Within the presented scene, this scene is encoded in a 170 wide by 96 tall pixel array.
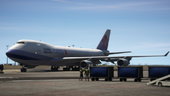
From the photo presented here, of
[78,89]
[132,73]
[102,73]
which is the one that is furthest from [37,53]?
[78,89]

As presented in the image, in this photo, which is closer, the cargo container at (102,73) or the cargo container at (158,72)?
the cargo container at (158,72)

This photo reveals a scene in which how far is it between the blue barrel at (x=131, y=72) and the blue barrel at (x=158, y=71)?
1.17 m

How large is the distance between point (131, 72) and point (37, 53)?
30087 millimetres

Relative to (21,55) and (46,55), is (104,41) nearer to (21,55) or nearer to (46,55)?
(46,55)

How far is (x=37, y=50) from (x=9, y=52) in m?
5.87

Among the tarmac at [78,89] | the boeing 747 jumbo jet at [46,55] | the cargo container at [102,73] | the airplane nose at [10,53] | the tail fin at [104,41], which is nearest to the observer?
the tarmac at [78,89]

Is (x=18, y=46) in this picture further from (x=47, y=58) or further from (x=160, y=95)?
(x=160, y=95)

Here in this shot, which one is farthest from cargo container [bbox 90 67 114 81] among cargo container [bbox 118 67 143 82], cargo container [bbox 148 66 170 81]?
cargo container [bbox 148 66 170 81]

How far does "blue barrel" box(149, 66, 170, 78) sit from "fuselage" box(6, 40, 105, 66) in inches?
1208

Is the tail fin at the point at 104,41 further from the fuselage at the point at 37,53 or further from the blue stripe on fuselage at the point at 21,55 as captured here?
the blue stripe on fuselage at the point at 21,55

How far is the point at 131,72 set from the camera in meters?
31.7

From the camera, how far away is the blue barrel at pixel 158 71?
3016 centimetres

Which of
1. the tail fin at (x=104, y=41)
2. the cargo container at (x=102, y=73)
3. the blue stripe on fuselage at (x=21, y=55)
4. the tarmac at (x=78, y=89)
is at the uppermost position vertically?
the tail fin at (x=104, y=41)

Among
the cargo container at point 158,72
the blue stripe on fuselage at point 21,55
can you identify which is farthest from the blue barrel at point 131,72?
the blue stripe on fuselage at point 21,55
